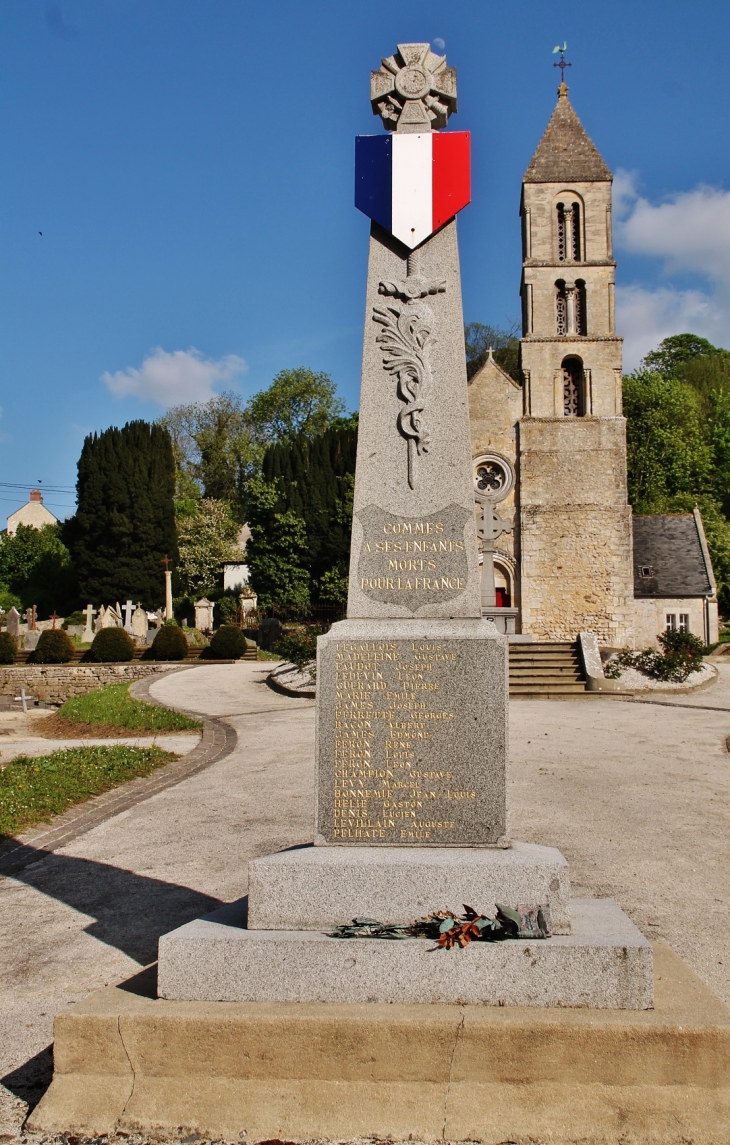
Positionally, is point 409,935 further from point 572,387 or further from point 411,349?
point 572,387

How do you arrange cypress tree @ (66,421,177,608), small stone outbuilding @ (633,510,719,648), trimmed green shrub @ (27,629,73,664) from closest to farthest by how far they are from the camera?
trimmed green shrub @ (27,629,73,664) → small stone outbuilding @ (633,510,719,648) → cypress tree @ (66,421,177,608)

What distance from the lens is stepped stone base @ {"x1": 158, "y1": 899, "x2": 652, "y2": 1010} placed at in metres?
3.14

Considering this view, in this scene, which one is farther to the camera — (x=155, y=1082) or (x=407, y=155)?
(x=407, y=155)

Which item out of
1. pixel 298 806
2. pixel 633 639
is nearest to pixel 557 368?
pixel 633 639

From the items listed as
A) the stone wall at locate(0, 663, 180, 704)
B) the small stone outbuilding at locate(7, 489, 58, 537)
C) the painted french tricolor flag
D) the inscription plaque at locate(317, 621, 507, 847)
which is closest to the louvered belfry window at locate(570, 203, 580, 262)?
the stone wall at locate(0, 663, 180, 704)

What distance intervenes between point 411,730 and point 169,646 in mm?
23955

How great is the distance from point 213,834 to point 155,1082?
419 cm

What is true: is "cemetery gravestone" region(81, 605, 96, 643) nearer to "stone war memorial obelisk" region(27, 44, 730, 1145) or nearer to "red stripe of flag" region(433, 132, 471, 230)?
"stone war memorial obelisk" region(27, 44, 730, 1145)

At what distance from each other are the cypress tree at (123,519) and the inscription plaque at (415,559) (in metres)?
39.5

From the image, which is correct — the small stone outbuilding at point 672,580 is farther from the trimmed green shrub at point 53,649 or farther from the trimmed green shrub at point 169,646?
the trimmed green shrub at point 53,649

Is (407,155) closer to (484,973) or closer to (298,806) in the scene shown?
(484,973)

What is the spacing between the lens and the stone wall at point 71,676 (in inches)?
941

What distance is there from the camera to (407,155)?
14.0 feet

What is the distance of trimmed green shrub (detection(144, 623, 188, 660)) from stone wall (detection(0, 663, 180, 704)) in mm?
1914
